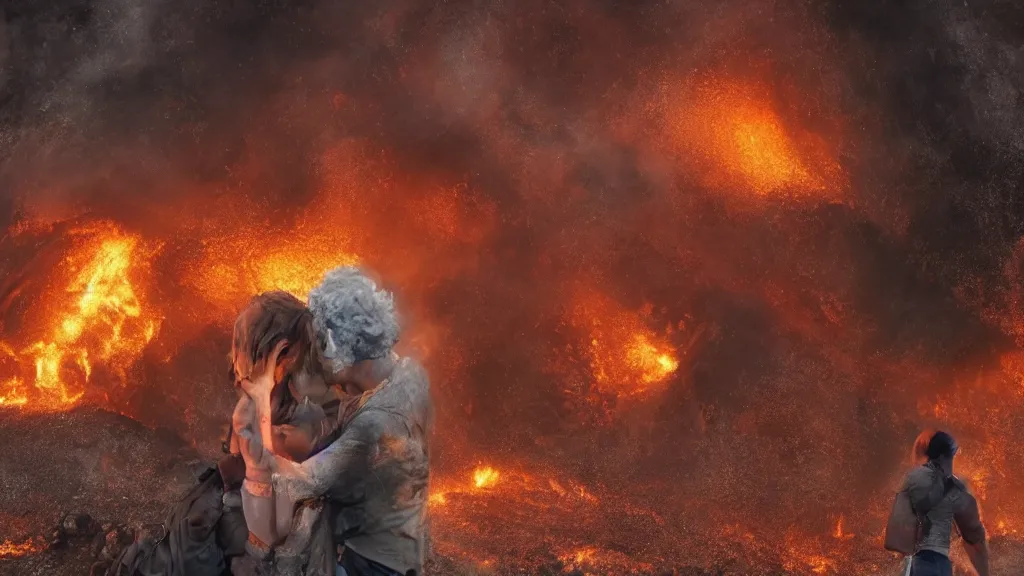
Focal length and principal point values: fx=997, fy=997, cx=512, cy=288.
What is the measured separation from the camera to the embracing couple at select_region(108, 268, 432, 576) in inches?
146

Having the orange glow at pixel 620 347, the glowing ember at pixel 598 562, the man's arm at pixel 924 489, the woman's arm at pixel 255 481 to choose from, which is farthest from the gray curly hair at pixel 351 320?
the orange glow at pixel 620 347

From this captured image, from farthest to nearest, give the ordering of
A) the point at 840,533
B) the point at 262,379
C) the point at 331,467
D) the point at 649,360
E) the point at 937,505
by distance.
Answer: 1. the point at 649,360
2. the point at 840,533
3. the point at 937,505
4. the point at 262,379
5. the point at 331,467

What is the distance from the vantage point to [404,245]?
8781mm

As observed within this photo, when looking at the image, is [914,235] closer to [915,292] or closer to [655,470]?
[915,292]

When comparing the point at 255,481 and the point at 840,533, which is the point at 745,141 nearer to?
the point at 840,533

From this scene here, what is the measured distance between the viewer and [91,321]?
8703 millimetres

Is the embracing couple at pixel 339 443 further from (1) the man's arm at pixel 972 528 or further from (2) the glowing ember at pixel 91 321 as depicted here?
(2) the glowing ember at pixel 91 321

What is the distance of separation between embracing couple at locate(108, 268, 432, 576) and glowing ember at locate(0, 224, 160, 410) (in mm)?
4759

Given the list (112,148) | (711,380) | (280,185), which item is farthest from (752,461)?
(112,148)

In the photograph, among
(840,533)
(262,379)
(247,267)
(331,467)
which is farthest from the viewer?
(247,267)

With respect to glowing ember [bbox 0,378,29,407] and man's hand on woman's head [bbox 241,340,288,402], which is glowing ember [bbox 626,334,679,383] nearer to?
man's hand on woman's head [bbox 241,340,288,402]

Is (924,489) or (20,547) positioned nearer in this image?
(924,489)

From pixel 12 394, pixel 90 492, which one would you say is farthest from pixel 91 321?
pixel 90 492

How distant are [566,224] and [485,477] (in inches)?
90.0
